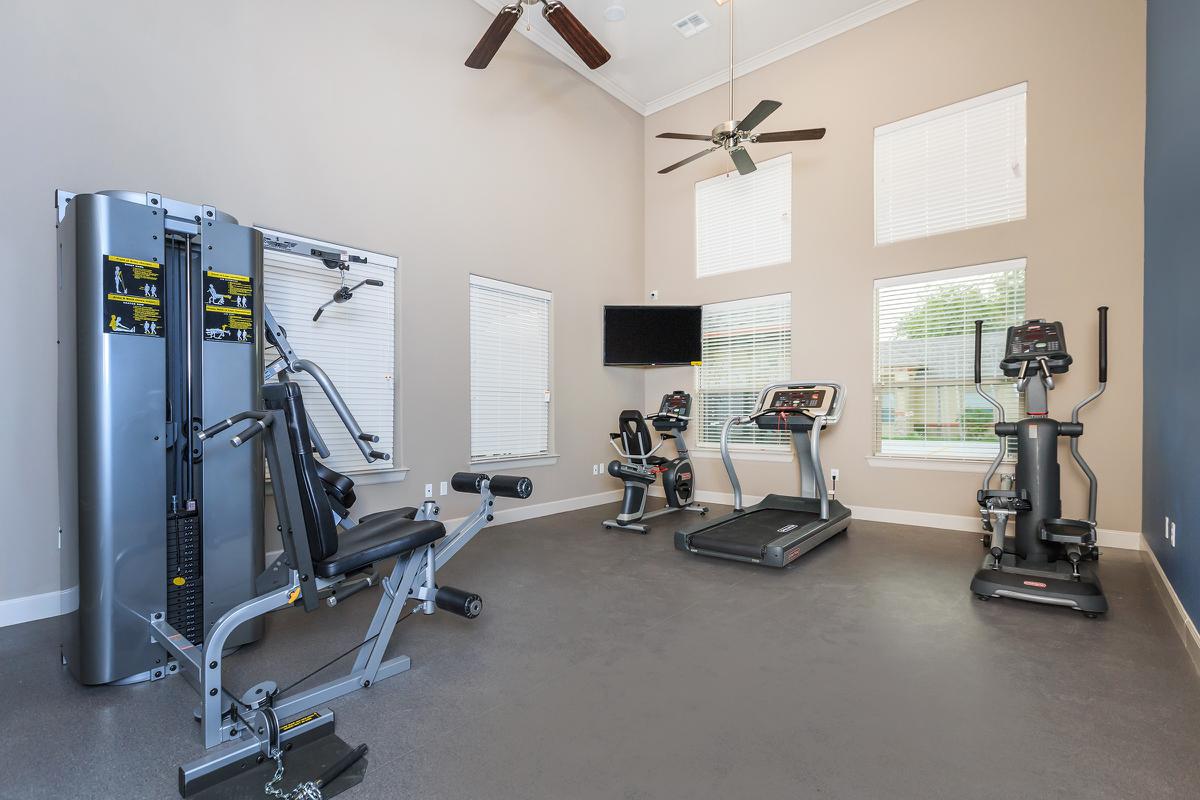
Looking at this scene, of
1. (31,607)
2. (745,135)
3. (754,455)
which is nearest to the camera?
(31,607)

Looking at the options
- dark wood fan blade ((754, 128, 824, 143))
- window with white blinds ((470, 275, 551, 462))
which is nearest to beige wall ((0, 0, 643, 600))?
window with white blinds ((470, 275, 551, 462))

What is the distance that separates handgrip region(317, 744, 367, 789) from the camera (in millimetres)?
1682

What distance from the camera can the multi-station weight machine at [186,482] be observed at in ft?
6.66

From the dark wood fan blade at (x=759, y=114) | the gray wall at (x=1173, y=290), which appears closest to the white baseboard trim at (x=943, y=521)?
the gray wall at (x=1173, y=290)

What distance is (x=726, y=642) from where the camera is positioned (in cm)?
276

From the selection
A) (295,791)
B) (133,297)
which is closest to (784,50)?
(133,297)

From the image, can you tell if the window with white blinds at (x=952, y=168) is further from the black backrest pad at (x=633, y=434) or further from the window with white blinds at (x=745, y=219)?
the black backrest pad at (x=633, y=434)

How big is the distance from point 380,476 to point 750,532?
306 cm

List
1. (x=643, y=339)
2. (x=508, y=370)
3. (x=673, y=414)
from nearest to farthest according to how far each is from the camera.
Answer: (x=508, y=370), (x=673, y=414), (x=643, y=339)

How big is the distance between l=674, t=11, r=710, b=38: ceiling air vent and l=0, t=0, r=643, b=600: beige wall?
1258 millimetres

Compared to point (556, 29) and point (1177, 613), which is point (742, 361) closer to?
point (556, 29)

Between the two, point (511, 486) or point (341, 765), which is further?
point (511, 486)

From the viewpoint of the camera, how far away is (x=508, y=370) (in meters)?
5.72

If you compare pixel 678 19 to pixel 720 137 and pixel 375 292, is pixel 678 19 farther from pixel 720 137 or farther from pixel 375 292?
pixel 375 292
